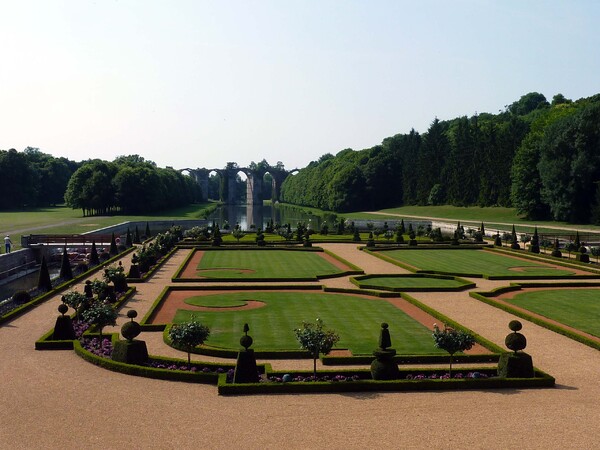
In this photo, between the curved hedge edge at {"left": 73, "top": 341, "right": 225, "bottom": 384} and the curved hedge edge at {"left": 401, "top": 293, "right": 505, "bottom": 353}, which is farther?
the curved hedge edge at {"left": 401, "top": 293, "right": 505, "bottom": 353}

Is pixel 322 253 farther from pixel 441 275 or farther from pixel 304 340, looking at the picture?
pixel 304 340

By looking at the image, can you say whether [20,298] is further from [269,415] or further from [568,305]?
[568,305]

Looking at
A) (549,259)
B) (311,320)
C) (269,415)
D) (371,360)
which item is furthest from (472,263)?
(269,415)

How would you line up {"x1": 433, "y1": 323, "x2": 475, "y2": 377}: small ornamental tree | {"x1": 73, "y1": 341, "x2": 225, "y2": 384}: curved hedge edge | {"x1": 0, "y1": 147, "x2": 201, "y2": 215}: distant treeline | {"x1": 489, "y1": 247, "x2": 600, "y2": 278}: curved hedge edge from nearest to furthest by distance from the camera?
{"x1": 73, "y1": 341, "x2": 225, "y2": 384}: curved hedge edge < {"x1": 433, "y1": 323, "x2": 475, "y2": 377}: small ornamental tree < {"x1": 489, "y1": 247, "x2": 600, "y2": 278}: curved hedge edge < {"x1": 0, "y1": 147, "x2": 201, "y2": 215}: distant treeline

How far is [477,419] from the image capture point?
1705 cm

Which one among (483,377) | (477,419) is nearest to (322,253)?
(483,377)

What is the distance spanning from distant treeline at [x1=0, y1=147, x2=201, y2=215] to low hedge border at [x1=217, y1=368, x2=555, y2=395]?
111 m

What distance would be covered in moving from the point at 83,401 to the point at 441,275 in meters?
31.0

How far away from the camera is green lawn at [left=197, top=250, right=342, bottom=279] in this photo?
45.3 meters

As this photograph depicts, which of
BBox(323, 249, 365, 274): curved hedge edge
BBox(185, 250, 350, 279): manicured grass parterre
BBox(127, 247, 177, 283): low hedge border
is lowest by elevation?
BBox(185, 250, 350, 279): manicured grass parterre

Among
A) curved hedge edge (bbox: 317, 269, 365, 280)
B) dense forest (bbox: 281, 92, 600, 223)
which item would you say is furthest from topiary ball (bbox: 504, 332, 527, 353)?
dense forest (bbox: 281, 92, 600, 223)

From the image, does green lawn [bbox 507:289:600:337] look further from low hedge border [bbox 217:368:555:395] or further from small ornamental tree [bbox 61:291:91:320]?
small ornamental tree [bbox 61:291:91:320]

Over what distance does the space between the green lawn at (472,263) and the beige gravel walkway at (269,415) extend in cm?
2520

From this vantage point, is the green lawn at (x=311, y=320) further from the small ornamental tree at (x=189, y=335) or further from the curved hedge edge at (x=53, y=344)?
the curved hedge edge at (x=53, y=344)
